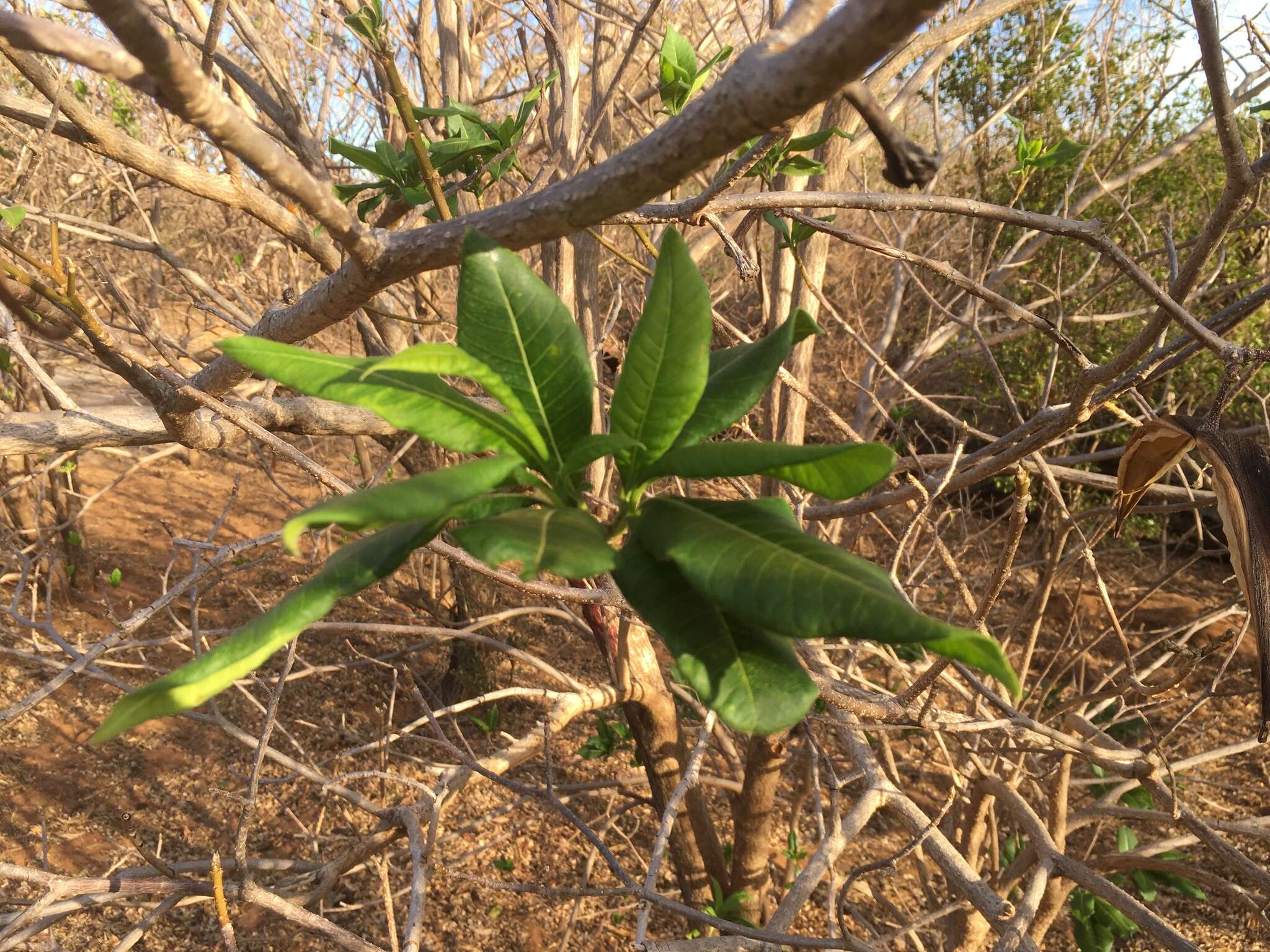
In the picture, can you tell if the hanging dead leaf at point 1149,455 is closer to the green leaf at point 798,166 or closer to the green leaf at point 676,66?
the green leaf at point 798,166

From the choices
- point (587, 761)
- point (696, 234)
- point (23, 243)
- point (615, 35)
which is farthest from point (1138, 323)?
point (23, 243)

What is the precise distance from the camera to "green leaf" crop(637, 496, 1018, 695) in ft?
1.70

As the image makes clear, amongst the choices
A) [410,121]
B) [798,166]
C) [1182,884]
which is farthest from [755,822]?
[410,121]

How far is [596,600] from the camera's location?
1473 mm

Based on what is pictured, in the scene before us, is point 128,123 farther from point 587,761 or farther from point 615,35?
point 587,761

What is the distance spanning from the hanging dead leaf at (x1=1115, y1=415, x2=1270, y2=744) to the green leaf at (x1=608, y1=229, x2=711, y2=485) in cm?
76

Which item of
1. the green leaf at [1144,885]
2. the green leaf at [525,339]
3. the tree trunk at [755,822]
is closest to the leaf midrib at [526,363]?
the green leaf at [525,339]

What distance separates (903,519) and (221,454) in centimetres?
506

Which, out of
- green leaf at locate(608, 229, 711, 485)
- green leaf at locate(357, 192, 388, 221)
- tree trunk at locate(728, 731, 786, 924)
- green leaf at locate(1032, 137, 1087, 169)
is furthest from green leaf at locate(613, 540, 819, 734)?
tree trunk at locate(728, 731, 786, 924)

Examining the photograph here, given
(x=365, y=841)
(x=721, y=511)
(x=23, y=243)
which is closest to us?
(x=721, y=511)

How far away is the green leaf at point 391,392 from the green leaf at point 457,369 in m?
0.01

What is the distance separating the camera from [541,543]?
22.6 inches

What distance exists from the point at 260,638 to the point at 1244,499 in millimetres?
1108

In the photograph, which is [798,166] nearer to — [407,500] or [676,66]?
[676,66]
